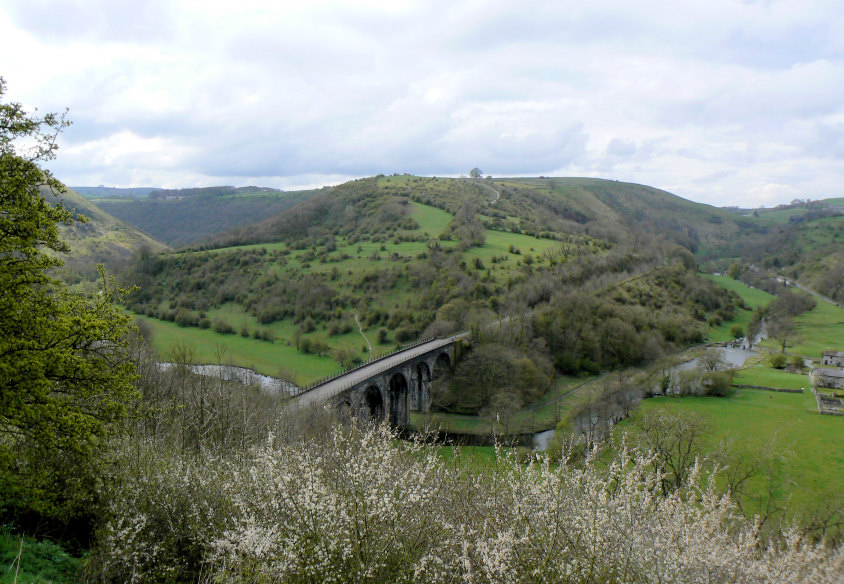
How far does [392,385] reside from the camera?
1877 inches

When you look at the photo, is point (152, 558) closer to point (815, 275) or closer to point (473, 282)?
point (473, 282)

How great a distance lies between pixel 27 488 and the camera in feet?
31.8

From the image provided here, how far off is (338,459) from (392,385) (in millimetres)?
39930

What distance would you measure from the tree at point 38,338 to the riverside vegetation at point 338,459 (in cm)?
5

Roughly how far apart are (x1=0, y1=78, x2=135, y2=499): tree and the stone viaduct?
21002mm

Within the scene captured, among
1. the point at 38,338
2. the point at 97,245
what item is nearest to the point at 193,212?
the point at 97,245

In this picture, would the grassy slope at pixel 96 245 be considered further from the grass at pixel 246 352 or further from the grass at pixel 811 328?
the grass at pixel 811 328

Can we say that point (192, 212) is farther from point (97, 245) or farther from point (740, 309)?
point (740, 309)

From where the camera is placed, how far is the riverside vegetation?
670 cm

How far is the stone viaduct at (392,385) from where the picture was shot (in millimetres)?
37250

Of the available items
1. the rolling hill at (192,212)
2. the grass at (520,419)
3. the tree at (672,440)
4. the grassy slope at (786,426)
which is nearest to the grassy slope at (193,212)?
the rolling hill at (192,212)

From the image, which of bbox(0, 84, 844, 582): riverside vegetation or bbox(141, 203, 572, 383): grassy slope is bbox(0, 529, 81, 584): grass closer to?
bbox(0, 84, 844, 582): riverside vegetation

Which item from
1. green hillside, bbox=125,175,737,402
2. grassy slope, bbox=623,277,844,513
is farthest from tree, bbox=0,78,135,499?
green hillside, bbox=125,175,737,402

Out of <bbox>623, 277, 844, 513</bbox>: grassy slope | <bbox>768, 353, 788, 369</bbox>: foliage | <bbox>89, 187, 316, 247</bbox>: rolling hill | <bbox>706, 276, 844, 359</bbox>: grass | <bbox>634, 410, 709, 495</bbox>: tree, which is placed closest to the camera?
<bbox>634, 410, 709, 495</bbox>: tree
